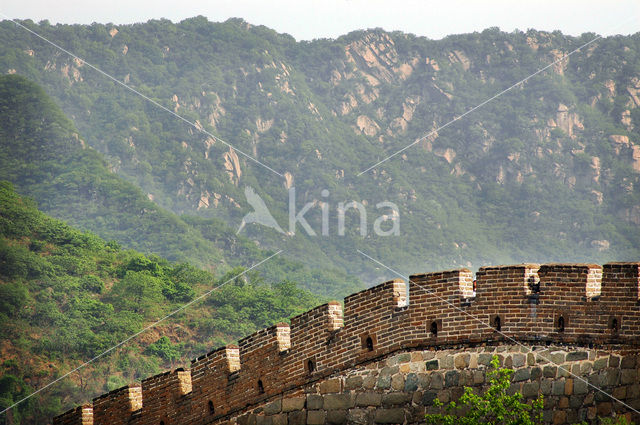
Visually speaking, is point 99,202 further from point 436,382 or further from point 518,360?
point 518,360

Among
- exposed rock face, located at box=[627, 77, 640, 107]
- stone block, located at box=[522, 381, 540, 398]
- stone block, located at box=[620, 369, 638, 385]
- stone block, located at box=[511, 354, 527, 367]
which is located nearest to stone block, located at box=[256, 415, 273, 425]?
stone block, located at box=[511, 354, 527, 367]

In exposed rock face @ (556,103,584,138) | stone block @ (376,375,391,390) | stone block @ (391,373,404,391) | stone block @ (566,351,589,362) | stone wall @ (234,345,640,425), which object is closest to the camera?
stone wall @ (234,345,640,425)

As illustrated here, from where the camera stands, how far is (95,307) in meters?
99.8

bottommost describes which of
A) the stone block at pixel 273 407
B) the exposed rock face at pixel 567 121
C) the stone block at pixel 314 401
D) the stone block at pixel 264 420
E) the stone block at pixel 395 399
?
the stone block at pixel 264 420

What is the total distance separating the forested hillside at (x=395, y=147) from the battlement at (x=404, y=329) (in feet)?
346

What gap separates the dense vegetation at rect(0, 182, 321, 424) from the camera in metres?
86.1

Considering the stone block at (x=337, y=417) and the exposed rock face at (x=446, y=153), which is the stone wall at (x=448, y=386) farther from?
the exposed rock face at (x=446, y=153)

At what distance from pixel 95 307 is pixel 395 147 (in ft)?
283

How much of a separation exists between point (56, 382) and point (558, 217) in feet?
268

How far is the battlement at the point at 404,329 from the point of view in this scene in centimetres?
2409

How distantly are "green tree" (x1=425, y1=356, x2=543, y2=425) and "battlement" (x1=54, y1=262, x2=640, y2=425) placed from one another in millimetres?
715

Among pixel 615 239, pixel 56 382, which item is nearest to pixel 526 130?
pixel 615 239

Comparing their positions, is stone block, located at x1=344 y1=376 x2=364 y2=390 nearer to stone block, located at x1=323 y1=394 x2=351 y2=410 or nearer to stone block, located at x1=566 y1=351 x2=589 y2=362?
stone block, located at x1=323 y1=394 x2=351 y2=410

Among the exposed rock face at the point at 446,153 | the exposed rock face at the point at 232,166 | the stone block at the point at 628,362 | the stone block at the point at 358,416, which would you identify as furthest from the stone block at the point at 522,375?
the exposed rock face at the point at 446,153
